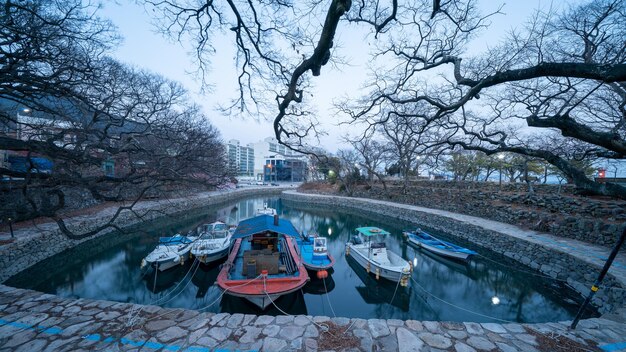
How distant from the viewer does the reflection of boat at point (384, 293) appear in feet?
25.5

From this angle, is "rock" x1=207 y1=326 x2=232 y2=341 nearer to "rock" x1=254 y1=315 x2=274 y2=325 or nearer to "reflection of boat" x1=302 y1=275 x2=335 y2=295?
"rock" x1=254 y1=315 x2=274 y2=325

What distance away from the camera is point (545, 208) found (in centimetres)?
1260

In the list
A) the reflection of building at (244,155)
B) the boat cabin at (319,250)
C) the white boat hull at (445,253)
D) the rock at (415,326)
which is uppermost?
the reflection of building at (244,155)

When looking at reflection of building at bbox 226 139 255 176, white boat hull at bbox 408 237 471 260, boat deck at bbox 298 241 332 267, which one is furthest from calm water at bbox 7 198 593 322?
reflection of building at bbox 226 139 255 176

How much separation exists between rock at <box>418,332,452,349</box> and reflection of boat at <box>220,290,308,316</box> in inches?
162

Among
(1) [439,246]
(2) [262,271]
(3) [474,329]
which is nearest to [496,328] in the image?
(3) [474,329]

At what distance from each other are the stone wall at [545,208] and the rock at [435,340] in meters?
10.6

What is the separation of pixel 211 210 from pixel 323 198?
44.9 feet

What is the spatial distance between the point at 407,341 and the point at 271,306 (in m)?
4.32

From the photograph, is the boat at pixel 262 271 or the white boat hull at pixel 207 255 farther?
the white boat hull at pixel 207 255

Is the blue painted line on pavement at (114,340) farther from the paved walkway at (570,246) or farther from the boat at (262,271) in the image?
the paved walkway at (570,246)

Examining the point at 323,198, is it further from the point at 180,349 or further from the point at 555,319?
the point at 180,349

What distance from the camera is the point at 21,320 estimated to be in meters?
3.94

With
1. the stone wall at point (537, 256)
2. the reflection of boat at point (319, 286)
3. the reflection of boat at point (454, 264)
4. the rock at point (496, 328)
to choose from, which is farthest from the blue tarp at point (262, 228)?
the stone wall at point (537, 256)
